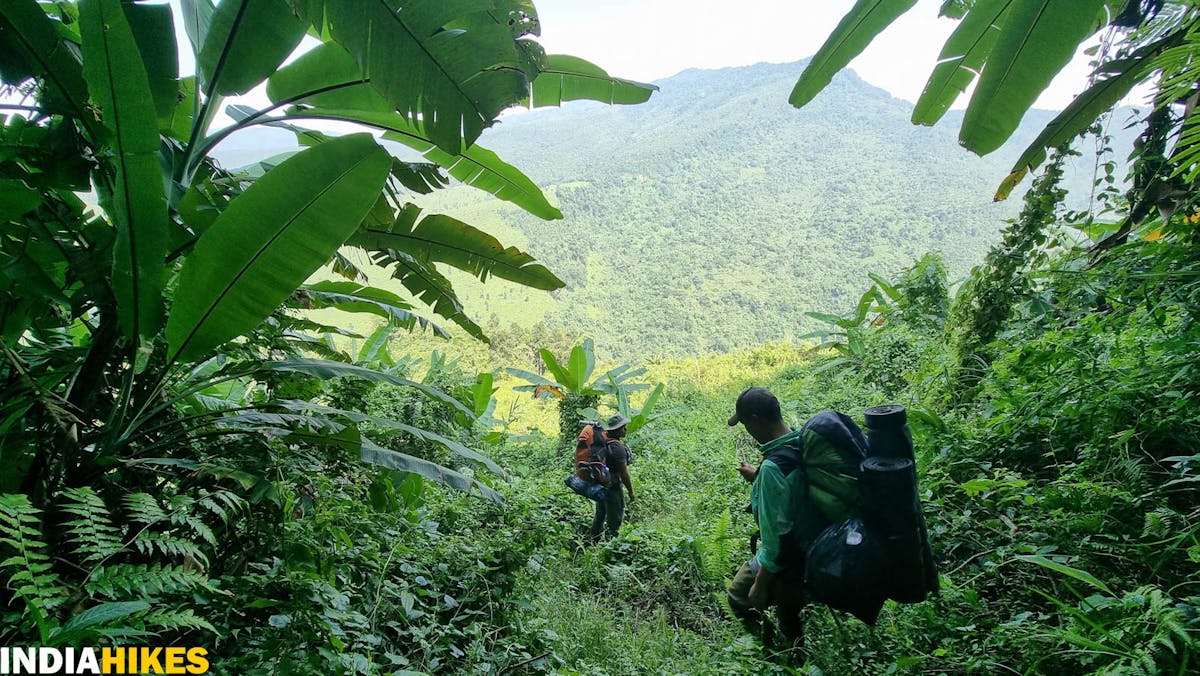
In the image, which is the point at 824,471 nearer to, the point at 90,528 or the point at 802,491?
the point at 802,491

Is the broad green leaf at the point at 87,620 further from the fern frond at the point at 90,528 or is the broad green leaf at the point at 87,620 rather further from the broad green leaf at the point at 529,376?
the broad green leaf at the point at 529,376

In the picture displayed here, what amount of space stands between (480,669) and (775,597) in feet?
4.48

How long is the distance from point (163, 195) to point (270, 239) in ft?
0.93

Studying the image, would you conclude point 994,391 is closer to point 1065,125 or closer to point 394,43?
point 1065,125

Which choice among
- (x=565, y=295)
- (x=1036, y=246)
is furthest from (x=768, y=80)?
(x=1036, y=246)

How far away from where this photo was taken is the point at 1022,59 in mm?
1638

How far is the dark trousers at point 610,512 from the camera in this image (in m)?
5.10

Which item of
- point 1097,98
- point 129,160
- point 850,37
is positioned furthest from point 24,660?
point 1097,98

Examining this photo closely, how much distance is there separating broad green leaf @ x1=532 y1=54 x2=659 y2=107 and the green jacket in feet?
5.78

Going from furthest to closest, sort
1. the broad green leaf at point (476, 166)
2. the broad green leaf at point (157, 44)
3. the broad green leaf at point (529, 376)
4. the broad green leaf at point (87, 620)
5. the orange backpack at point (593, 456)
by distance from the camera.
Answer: the broad green leaf at point (529, 376) < the orange backpack at point (593, 456) < the broad green leaf at point (476, 166) < the broad green leaf at point (157, 44) < the broad green leaf at point (87, 620)

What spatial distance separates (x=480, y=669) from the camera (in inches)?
91.1

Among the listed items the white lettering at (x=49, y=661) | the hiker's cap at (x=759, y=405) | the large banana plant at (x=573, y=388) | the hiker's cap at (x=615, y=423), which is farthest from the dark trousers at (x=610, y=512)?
the white lettering at (x=49, y=661)

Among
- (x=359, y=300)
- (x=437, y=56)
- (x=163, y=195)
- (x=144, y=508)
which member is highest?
(x=437, y=56)

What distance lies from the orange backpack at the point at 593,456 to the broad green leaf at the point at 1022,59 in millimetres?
3886
